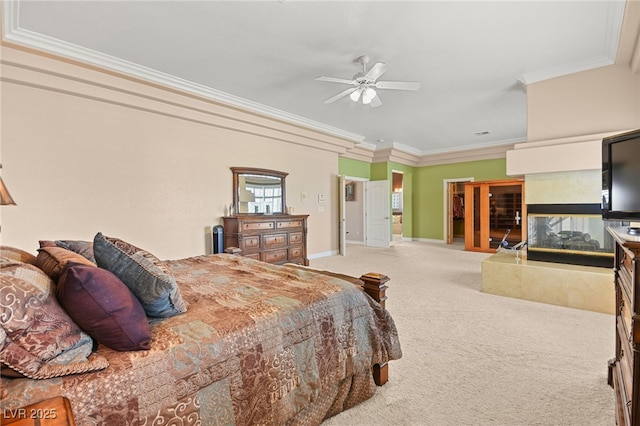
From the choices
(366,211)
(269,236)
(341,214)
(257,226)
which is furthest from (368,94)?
(366,211)

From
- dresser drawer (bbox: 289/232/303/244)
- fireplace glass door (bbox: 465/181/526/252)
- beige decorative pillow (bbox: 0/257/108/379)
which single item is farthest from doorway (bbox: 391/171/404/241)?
beige decorative pillow (bbox: 0/257/108/379)

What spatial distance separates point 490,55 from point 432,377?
349cm

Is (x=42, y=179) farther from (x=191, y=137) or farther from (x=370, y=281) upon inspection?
(x=370, y=281)

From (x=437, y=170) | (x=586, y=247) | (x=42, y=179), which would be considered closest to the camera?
(x=42, y=179)

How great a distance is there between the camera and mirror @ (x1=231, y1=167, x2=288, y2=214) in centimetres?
519

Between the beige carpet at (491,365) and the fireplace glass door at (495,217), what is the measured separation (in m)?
4.30

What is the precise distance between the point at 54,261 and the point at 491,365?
2.77 metres

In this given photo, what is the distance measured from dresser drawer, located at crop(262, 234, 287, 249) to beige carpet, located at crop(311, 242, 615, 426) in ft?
7.37

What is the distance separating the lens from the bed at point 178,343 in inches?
34.9

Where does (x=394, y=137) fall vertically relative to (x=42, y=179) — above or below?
above

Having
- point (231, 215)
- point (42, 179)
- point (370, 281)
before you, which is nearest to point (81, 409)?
point (370, 281)

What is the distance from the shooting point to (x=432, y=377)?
6.72 ft

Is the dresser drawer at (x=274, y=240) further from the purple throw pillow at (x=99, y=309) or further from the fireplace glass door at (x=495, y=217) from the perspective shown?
the fireplace glass door at (x=495, y=217)

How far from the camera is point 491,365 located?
7.18ft
